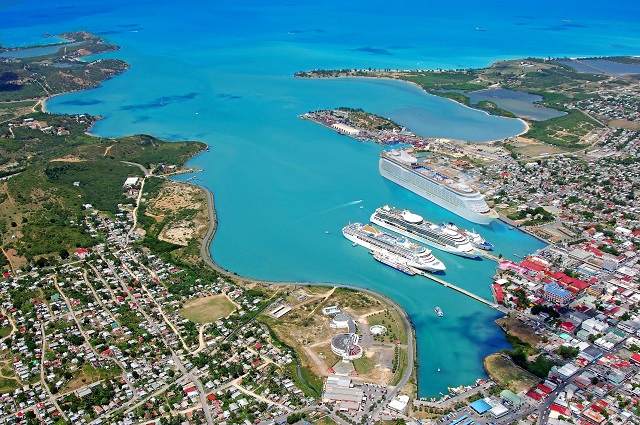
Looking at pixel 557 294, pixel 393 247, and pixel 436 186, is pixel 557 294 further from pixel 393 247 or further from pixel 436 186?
pixel 436 186

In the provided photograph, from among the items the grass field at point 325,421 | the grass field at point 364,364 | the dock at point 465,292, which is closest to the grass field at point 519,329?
the dock at point 465,292

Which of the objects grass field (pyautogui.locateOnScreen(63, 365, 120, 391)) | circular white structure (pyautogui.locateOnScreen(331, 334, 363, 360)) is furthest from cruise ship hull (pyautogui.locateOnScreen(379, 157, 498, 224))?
grass field (pyautogui.locateOnScreen(63, 365, 120, 391))

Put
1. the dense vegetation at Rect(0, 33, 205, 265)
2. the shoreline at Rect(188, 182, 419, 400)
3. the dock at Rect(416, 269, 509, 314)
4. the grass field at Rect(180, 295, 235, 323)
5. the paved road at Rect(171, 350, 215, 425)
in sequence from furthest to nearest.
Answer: the dense vegetation at Rect(0, 33, 205, 265), the dock at Rect(416, 269, 509, 314), the grass field at Rect(180, 295, 235, 323), the shoreline at Rect(188, 182, 419, 400), the paved road at Rect(171, 350, 215, 425)

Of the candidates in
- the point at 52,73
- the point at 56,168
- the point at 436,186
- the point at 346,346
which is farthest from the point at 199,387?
the point at 52,73

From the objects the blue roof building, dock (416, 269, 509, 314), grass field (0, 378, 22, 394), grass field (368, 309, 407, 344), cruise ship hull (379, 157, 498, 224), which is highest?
cruise ship hull (379, 157, 498, 224)

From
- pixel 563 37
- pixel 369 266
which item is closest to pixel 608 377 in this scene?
pixel 369 266

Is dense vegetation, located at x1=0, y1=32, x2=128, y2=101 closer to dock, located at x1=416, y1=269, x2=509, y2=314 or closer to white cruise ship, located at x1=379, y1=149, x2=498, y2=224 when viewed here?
white cruise ship, located at x1=379, y1=149, x2=498, y2=224

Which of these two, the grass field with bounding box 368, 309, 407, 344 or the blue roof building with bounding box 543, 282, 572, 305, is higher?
the blue roof building with bounding box 543, 282, 572, 305
